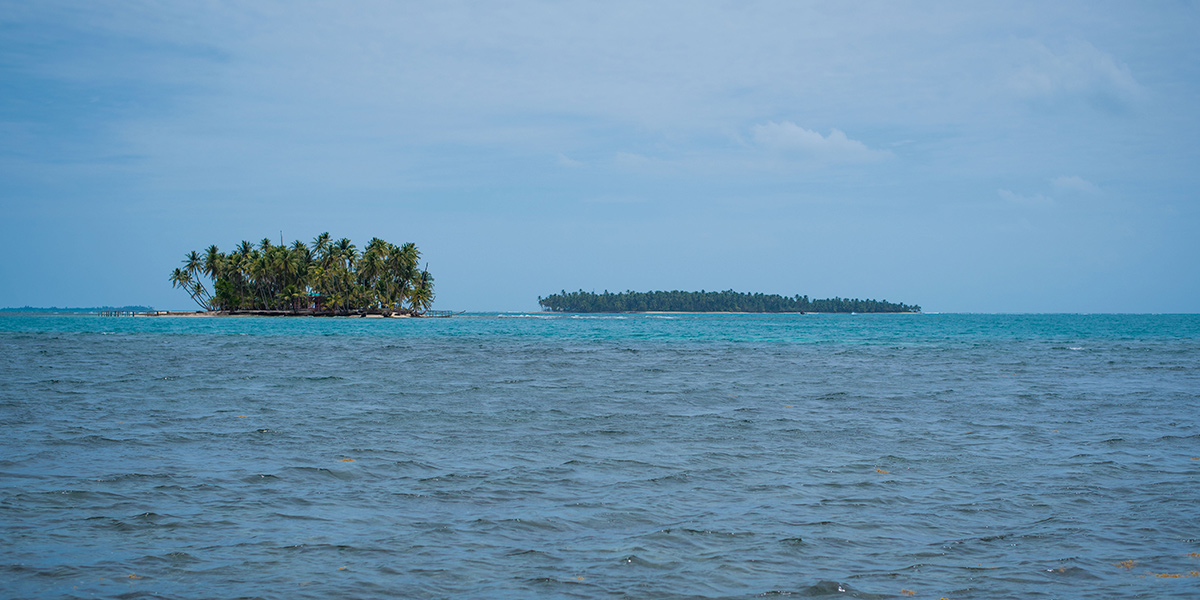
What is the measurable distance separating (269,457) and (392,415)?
5.40 m

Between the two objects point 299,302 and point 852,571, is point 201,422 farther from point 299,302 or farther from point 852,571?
point 299,302

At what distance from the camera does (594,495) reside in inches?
388

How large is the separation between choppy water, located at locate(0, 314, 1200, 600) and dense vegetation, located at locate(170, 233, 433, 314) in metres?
123

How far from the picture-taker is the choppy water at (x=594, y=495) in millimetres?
6891

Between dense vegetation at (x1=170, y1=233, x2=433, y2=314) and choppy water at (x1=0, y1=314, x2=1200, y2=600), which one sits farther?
dense vegetation at (x1=170, y1=233, x2=433, y2=314)

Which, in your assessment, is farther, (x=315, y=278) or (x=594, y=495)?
(x=315, y=278)

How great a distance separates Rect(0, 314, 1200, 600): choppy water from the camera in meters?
6.89

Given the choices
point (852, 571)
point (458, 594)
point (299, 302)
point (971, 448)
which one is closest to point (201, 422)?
point (458, 594)

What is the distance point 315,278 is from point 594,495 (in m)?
142

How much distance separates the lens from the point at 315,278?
141875 millimetres

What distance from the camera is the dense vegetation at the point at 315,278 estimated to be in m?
141

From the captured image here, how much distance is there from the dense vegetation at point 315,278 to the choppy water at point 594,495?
12285 centimetres

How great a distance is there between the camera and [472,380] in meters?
27.2

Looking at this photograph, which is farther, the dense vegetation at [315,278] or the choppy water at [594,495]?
the dense vegetation at [315,278]
